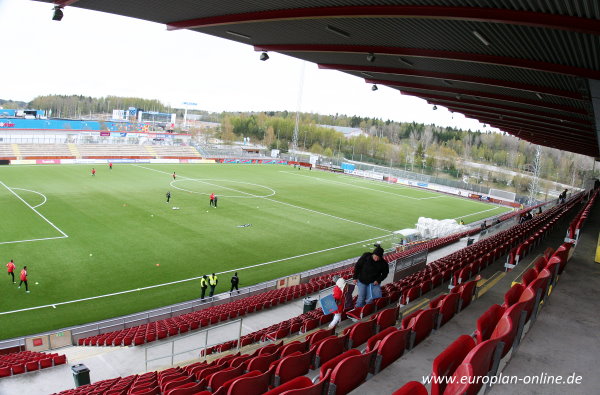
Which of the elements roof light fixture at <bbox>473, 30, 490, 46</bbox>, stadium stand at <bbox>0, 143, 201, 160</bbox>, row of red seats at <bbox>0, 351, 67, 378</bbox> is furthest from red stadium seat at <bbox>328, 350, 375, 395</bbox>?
A: stadium stand at <bbox>0, 143, 201, 160</bbox>

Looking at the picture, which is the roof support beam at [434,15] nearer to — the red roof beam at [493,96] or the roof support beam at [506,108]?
the red roof beam at [493,96]

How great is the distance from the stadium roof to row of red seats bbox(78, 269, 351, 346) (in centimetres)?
853

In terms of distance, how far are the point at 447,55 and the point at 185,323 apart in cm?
1104

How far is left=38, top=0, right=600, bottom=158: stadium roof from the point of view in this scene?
8.14 metres

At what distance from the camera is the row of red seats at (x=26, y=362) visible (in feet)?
30.5

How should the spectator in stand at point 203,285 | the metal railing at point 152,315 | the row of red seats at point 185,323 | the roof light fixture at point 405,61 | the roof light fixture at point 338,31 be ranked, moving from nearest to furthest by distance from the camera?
the row of red seats at point 185,323 < the roof light fixture at point 338,31 < the metal railing at point 152,315 < the roof light fixture at point 405,61 < the spectator in stand at point 203,285

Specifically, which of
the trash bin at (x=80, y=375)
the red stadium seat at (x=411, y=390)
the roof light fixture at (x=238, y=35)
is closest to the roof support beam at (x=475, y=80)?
the roof light fixture at (x=238, y=35)

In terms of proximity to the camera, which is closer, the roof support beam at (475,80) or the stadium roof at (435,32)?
the stadium roof at (435,32)

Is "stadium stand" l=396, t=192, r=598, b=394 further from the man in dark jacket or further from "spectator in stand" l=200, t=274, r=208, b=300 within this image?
"spectator in stand" l=200, t=274, r=208, b=300

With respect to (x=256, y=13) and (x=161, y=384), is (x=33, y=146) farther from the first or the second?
(x=161, y=384)

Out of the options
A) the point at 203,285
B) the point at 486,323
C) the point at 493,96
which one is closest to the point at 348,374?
the point at 486,323

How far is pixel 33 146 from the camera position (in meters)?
55.8

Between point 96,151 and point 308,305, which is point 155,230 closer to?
point 308,305

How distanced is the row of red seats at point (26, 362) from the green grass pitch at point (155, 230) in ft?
11.9
